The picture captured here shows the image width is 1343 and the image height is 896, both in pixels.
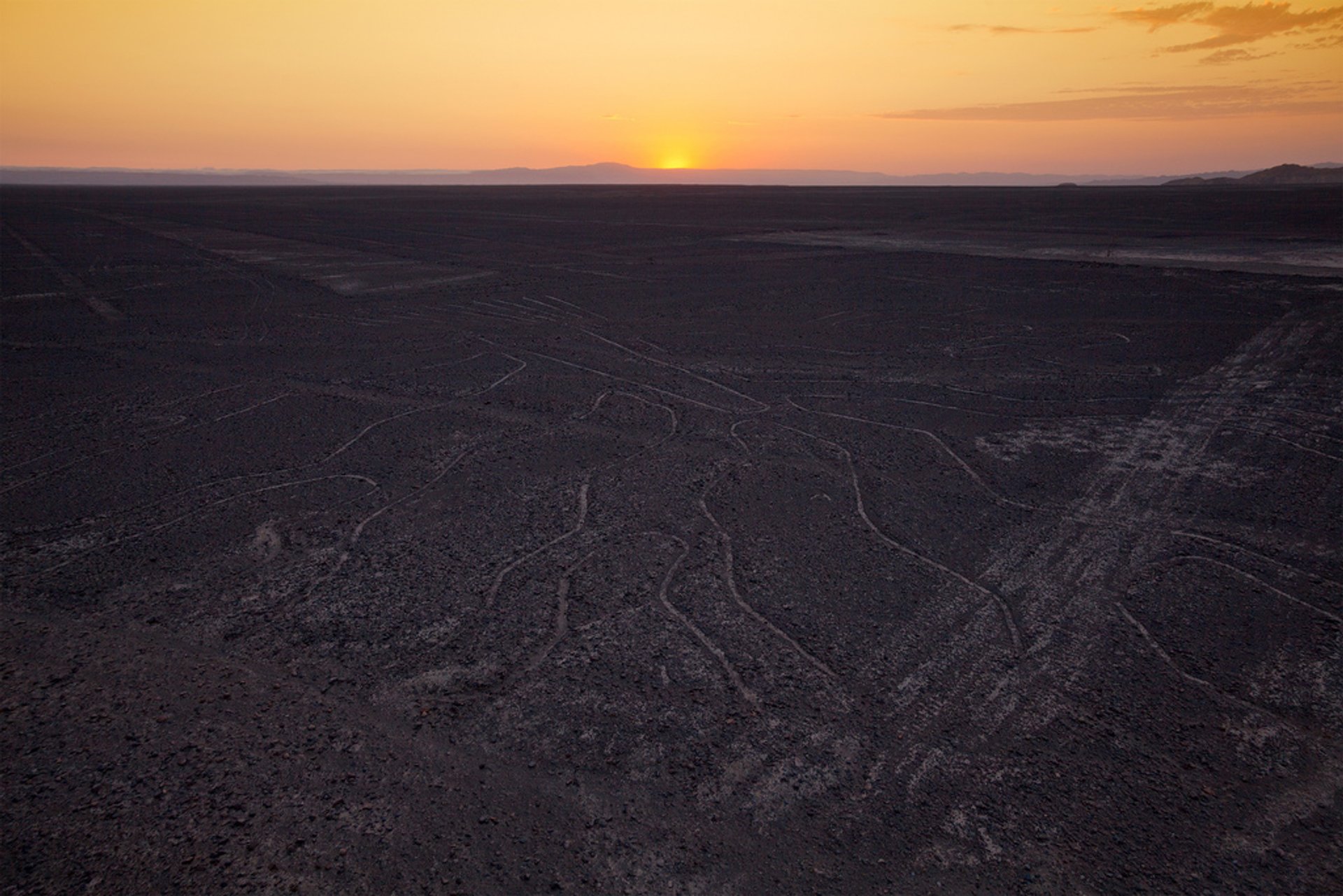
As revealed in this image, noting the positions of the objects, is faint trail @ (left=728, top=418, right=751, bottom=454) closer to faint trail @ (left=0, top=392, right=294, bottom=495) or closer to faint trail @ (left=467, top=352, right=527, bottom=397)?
faint trail @ (left=467, top=352, right=527, bottom=397)

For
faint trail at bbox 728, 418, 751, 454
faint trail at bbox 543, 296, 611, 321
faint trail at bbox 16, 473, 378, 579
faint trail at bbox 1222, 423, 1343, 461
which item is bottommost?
faint trail at bbox 16, 473, 378, 579

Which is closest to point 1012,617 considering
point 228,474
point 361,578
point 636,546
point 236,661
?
point 636,546

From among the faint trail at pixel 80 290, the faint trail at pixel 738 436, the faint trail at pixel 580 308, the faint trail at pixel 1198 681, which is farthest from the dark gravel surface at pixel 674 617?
the faint trail at pixel 80 290

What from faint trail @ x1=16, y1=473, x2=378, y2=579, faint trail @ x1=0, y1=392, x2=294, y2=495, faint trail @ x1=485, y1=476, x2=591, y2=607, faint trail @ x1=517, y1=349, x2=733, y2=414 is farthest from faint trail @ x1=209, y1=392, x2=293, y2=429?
faint trail @ x1=485, y1=476, x2=591, y2=607

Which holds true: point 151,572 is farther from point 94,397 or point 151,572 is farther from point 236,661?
point 94,397

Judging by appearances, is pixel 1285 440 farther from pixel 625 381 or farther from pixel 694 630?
pixel 625 381

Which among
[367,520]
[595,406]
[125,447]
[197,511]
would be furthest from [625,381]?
[125,447]

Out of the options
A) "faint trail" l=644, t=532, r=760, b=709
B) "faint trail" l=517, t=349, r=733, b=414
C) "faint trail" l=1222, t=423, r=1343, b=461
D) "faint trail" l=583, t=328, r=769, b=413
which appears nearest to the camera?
"faint trail" l=644, t=532, r=760, b=709
